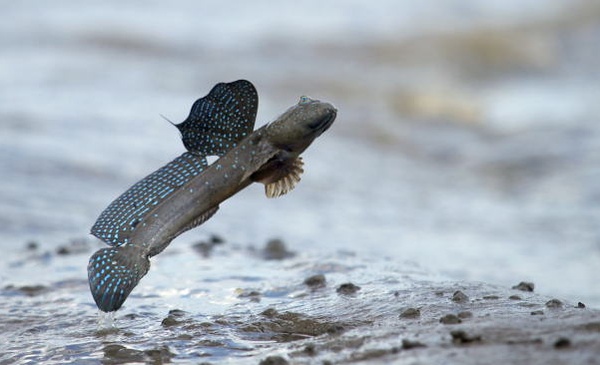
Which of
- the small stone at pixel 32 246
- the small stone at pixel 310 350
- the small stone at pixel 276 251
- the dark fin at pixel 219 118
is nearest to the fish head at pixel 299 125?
the dark fin at pixel 219 118

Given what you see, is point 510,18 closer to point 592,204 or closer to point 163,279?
point 592,204

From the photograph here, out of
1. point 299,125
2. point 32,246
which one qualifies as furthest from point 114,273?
point 32,246

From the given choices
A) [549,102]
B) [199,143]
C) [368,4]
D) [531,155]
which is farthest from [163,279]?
[368,4]

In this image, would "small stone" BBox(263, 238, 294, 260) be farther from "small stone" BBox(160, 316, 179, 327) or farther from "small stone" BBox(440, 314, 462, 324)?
"small stone" BBox(440, 314, 462, 324)

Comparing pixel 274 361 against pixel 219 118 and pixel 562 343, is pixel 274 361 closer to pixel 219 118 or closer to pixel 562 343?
pixel 562 343

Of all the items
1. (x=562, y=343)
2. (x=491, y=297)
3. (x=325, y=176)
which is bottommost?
(x=562, y=343)

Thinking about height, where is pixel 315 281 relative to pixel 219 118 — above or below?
below

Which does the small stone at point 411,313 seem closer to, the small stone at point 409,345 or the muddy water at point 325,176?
the muddy water at point 325,176
